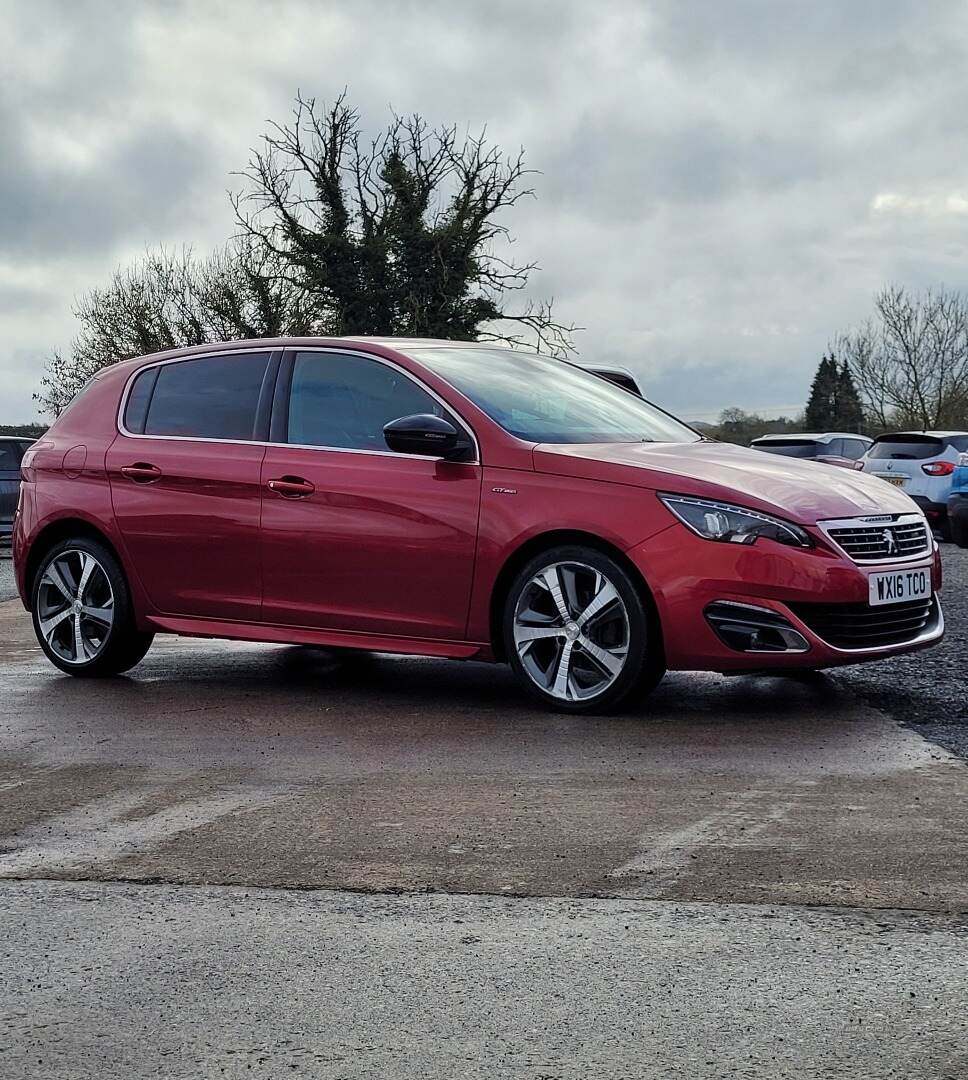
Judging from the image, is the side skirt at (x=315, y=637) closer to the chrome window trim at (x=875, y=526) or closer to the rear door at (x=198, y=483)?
the rear door at (x=198, y=483)

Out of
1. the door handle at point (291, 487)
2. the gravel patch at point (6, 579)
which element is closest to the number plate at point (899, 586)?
the door handle at point (291, 487)

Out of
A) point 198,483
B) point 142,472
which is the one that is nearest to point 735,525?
point 198,483

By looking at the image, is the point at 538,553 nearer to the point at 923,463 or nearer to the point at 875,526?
the point at 875,526

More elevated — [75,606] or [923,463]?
[923,463]

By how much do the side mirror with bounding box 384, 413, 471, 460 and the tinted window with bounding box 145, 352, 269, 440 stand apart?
40.6 inches

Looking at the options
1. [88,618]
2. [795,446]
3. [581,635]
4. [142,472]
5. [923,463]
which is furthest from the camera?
[795,446]

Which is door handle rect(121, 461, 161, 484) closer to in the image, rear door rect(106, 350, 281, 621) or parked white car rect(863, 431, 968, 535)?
rear door rect(106, 350, 281, 621)

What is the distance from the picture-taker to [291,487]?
712 cm

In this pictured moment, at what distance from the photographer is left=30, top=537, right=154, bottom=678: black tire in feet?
25.8

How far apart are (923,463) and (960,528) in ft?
11.5

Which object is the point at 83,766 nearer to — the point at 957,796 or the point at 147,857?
the point at 147,857

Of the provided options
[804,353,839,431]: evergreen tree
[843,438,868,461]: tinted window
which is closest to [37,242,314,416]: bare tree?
[843,438,868,461]: tinted window

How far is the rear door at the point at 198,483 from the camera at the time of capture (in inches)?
289

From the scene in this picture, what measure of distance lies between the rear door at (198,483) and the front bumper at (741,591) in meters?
2.03
